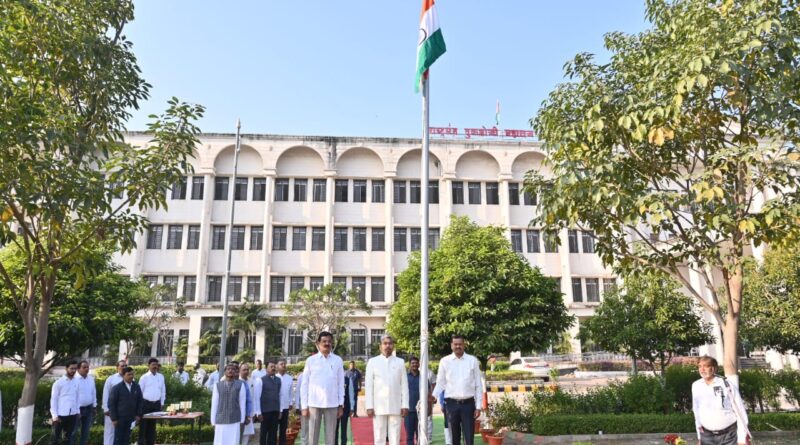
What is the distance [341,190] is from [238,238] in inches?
299

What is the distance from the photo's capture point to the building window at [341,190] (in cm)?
3806

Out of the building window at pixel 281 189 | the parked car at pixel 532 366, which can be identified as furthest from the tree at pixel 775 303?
the building window at pixel 281 189

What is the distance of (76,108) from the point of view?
29.1 feet

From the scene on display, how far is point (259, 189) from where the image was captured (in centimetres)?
3759

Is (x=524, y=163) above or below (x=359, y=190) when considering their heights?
above

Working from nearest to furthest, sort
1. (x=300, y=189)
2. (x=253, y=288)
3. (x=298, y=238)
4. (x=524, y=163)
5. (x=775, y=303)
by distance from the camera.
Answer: (x=775, y=303) < (x=253, y=288) < (x=298, y=238) < (x=300, y=189) < (x=524, y=163)

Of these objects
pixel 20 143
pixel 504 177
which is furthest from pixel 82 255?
pixel 504 177

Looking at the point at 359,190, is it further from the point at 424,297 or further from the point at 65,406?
the point at 424,297

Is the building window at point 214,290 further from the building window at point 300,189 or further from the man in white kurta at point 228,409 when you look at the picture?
the man in white kurta at point 228,409

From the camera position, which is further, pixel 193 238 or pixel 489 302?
pixel 193 238

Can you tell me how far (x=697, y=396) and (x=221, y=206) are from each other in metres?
34.6

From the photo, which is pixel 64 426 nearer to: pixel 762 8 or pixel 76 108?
pixel 76 108

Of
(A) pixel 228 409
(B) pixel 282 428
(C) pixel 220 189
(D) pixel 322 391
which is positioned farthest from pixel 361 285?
(D) pixel 322 391

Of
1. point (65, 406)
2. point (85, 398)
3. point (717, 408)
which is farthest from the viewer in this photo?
point (85, 398)
